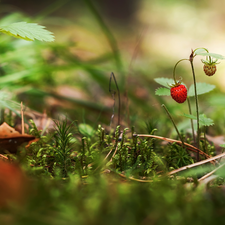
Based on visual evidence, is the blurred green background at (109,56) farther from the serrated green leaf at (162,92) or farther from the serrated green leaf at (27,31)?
the serrated green leaf at (27,31)

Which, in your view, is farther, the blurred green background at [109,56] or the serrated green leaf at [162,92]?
the blurred green background at [109,56]

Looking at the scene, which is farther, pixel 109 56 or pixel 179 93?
pixel 109 56

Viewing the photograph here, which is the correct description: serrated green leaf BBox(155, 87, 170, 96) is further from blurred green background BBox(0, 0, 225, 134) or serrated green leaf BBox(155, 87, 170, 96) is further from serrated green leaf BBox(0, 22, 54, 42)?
serrated green leaf BBox(0, 22, 54, 42)

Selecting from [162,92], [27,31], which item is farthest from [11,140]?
[162,92]

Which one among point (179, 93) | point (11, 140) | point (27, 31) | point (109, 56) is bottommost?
point (11, 140)

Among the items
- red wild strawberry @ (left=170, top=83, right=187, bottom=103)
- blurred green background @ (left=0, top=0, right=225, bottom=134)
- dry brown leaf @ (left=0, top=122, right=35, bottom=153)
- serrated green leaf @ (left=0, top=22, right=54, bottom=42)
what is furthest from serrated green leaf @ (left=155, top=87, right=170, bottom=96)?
dry brown leaf @ (left=0, top=122, right=35, bottom=153)

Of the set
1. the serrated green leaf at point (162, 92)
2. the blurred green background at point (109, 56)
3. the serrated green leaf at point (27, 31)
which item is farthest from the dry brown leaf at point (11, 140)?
the serrated green leaf at point (162, 92)

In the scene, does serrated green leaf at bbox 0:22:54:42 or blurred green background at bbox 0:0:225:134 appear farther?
blurred green background at bbox 0:0:225:134

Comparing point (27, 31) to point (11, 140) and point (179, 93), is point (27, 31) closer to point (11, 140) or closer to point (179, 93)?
point (11, 140)

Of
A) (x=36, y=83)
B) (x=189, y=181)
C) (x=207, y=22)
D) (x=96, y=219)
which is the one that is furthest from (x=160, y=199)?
(x=207, y=22)
